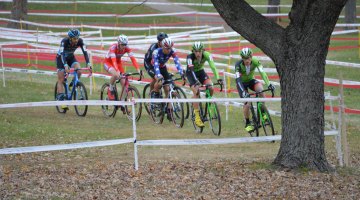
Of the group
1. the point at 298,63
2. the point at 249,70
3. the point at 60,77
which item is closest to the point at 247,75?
the point at 249,70

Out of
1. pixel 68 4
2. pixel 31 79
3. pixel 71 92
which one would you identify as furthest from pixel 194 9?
pixel 71 92

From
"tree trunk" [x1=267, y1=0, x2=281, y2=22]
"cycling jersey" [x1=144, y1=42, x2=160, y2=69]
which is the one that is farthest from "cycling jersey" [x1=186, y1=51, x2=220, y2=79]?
"tree trunk" [x1=267, y1=0, x2=281, y2=22]

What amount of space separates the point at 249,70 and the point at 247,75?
186mm

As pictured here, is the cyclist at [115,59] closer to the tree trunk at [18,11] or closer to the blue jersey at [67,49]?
the blue jersey at [67,49]

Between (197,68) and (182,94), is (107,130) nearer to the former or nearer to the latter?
(182,94)

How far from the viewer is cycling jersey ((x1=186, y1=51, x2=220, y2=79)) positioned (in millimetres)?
16219

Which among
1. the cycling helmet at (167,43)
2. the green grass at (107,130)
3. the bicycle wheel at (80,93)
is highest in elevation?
the cycling helmet at (167,43)

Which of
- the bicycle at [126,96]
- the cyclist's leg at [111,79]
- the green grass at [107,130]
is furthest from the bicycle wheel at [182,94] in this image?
the cyclist's leg at [111,79]

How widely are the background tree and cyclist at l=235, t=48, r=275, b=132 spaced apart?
9.84 ft

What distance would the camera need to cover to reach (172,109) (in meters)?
17.2

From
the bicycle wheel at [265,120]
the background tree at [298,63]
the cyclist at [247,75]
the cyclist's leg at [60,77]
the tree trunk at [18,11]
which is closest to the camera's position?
the background tree at [298,63]

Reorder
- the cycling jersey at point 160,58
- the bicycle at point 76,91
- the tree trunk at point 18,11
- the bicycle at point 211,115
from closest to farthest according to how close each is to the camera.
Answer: the bicycle at point 211,115 < the cycling jersey at point 160,58 < the bicycle at point 76,91 < the tree trunk at point 18,11

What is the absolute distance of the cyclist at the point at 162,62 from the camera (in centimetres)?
1653

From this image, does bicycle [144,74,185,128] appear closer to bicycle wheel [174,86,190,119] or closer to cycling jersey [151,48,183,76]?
bicycle wheel [174,86,190,119]
